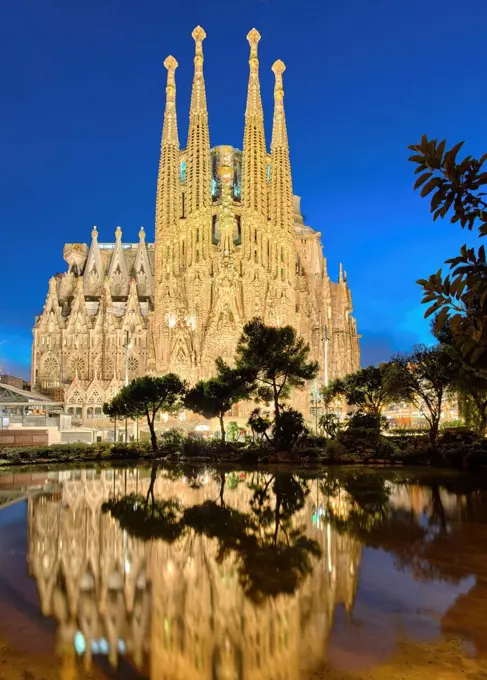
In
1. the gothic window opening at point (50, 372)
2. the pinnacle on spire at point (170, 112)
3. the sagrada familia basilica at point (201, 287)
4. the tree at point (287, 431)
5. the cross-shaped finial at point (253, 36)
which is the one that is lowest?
the tree at point (287, 431)

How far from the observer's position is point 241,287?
63750 millimetres

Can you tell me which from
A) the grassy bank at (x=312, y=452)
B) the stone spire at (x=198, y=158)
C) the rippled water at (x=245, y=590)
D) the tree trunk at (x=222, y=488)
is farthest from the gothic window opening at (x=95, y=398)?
the rippled water at (x=245, y=590)

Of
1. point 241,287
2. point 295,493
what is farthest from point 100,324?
point 295,493

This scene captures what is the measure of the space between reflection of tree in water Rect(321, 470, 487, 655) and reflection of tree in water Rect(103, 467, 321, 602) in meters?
1.19

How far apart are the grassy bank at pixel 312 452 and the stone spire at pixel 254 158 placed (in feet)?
123

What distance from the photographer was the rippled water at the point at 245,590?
518cm

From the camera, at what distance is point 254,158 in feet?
213

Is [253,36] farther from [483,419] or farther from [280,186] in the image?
[483,419]

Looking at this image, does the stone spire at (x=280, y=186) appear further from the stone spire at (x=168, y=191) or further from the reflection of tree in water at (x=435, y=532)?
the reflection of tree in water at (x=435, y=532)

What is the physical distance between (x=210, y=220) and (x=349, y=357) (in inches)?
1067

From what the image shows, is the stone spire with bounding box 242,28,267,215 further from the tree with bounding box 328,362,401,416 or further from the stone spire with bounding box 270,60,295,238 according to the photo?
the tree with bounding box 328,362,401,416

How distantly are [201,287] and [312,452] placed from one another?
36.8 metres

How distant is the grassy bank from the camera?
2622 cm

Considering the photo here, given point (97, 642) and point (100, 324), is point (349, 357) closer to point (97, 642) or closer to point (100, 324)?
point (100, 324)
